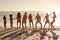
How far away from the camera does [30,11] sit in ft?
5.64

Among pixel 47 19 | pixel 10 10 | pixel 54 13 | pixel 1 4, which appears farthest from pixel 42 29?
pixel 1 4

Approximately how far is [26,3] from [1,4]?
0.33 meters

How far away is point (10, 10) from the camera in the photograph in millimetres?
1706

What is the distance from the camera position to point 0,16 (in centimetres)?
169

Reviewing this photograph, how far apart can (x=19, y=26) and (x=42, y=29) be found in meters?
0.30

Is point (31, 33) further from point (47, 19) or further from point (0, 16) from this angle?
point (0, 16)

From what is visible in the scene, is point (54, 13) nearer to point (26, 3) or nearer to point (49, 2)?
point (49, 2)

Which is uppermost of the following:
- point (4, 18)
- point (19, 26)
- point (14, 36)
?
point (4, 18)

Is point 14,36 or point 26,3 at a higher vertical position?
point 26,3

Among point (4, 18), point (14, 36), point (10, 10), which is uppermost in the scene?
point (10, 10)

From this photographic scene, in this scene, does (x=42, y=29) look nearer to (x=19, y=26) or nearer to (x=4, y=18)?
(x=19, y=26)

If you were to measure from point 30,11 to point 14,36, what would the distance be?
1.26 ft

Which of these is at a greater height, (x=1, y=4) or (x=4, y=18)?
(x=1, y=4)

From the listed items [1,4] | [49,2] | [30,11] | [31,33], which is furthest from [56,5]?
[1,4]
